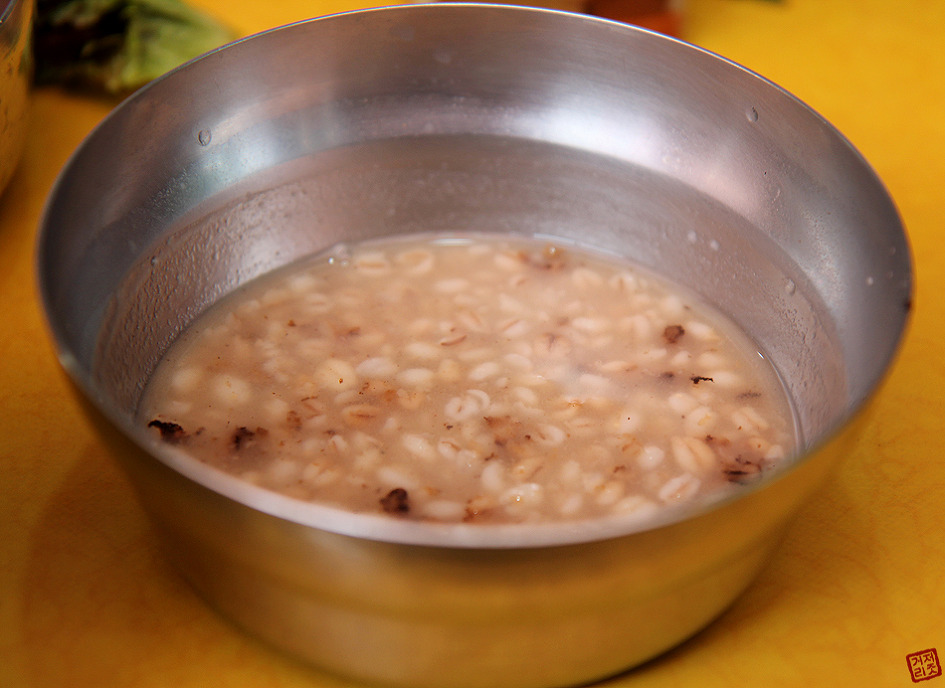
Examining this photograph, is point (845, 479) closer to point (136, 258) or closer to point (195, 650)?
point (195, 650)

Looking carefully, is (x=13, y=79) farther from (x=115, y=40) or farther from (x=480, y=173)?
(x=480, y=173)

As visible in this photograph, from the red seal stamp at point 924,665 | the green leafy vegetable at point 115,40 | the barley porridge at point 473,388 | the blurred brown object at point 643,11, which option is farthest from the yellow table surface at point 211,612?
the blurred brown object at point 643,11

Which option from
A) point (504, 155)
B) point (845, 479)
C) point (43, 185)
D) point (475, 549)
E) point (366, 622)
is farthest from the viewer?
point (43, 185)

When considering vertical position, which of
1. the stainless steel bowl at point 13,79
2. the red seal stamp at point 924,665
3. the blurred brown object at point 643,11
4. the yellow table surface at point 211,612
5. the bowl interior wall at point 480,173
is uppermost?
the blurred brown object at point 643,11

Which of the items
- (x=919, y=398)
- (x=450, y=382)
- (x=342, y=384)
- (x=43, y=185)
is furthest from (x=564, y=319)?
(x=43, y=185)

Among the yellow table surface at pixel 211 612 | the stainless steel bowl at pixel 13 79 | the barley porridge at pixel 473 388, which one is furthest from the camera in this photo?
the stainless steel bowl at pixel 13 79

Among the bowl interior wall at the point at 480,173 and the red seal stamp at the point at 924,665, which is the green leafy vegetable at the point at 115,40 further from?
the red seal stamp at the point at 924,665

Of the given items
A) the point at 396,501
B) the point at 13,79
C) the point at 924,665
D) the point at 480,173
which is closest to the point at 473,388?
→ the point at 396,501
